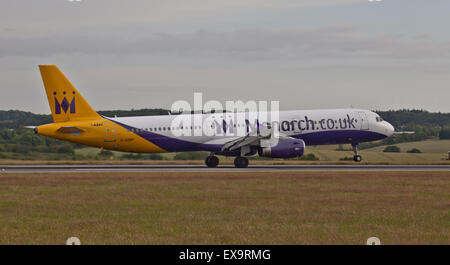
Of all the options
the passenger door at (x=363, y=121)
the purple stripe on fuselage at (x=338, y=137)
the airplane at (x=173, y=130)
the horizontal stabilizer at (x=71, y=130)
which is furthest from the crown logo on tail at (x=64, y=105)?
the passenger door at (x=363, y=121)

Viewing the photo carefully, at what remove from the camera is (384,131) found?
59062mm

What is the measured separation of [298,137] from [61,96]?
20.1 m

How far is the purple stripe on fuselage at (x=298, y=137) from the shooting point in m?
53.0

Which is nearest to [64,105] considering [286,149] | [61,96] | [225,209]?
[61,96]

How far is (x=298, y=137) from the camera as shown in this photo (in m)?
54.4

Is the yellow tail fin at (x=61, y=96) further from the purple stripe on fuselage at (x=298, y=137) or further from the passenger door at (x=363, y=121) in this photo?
the passenger door at (x=363, y=121)

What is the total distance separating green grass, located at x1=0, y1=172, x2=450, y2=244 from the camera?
1944 centimetres

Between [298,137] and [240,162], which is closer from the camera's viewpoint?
[240,162]

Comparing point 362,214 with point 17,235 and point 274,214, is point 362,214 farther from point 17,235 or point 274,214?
point 17,235

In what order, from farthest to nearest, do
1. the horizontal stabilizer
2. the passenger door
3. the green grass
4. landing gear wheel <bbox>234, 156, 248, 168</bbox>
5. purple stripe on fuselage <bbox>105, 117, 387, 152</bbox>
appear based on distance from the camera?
the passenger door → landing gear wheel <bbox>234, 156, 248, 168</bbox> → purple stripe on fuselage <bbox>105, 117, 387, 152</bbox> → the horizontal stabilizer → the green grass

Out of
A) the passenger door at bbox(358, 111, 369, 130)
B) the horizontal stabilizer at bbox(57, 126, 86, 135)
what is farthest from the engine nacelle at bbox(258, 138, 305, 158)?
the horizontal stabilizer at bbox(57, 126, 86, 135)

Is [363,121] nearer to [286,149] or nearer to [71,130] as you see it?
[286,149]

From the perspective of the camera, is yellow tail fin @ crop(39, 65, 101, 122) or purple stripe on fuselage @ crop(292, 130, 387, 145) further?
purple stripe on fuselage @ crop(292, 130, 387, 145)

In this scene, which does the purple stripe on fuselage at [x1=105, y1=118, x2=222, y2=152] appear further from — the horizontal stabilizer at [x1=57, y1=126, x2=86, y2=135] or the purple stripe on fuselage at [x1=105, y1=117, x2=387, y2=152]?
the horizontal stabilizer at [x1=57, y1=126, x2=86, y2=135]
